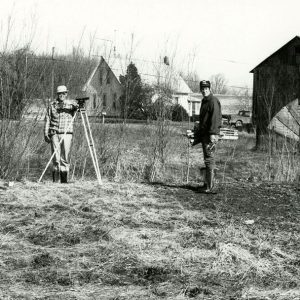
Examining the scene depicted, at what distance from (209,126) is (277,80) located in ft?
50.1

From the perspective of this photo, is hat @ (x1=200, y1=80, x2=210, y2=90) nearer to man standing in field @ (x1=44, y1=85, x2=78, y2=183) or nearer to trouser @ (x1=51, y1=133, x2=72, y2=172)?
man standing in field @ (x1=44, y1=85, x2=78, y2=183)

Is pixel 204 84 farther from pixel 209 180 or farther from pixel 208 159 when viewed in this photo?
pixel 209 180

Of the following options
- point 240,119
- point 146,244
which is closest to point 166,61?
point 146,244

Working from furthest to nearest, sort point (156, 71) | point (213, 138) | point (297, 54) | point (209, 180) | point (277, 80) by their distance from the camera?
point (297, 54) → point (277, 80) → point (156, 71) → point (209, 180) → point (213, 138)

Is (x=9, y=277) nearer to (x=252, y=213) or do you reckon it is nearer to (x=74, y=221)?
(x=74, y=221)

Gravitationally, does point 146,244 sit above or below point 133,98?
below

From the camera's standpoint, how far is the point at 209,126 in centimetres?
810

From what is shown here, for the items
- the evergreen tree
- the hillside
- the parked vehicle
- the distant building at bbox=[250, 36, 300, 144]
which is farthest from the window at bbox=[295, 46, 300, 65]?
the parked vehicle

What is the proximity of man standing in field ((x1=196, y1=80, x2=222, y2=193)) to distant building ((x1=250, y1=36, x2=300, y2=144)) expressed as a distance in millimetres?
12084

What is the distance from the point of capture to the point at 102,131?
1103cm

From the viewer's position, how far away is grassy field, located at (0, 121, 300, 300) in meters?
4.02

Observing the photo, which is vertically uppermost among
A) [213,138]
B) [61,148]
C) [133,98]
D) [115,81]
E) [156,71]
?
[156,71]

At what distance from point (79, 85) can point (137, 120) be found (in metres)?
1.51

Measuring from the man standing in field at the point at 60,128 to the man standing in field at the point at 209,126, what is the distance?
2205 millimetres
